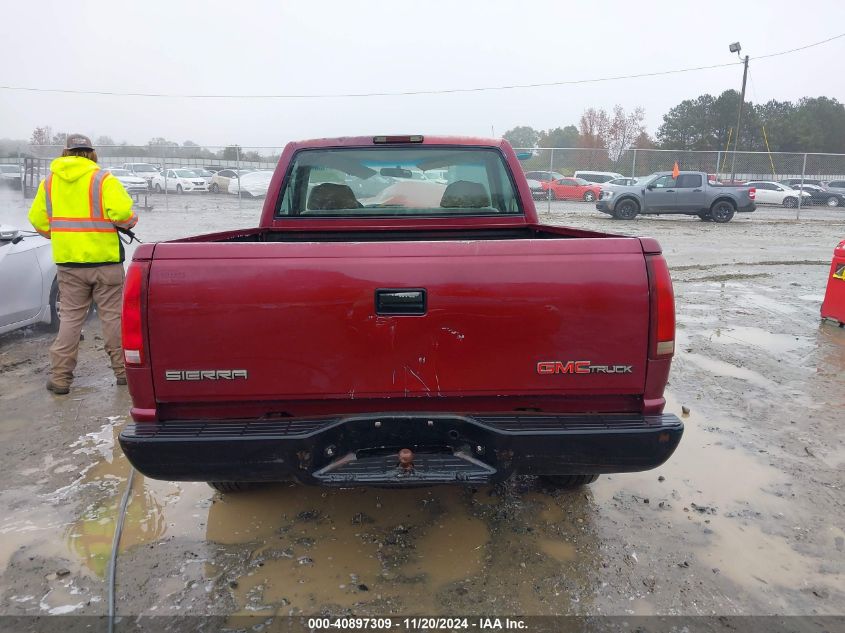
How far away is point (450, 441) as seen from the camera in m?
2.57

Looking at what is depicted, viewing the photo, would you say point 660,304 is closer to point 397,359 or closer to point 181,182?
point 397,359

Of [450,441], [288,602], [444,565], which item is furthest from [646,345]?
[288,602]

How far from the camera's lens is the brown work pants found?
502cm

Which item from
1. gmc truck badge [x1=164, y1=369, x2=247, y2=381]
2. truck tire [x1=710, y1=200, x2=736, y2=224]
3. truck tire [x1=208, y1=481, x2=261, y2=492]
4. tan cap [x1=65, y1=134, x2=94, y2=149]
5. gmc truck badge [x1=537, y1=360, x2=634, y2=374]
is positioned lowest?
truck tire [x1=208, y1=481, x2=261, y2=492]

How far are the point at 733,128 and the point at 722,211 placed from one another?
Result: 4220 centimetres

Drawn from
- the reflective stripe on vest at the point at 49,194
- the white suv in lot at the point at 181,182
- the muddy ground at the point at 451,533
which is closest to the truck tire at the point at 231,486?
the muddy ground at the point at 451,533

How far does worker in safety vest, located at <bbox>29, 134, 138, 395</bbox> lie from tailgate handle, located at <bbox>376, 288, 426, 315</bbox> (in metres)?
3.40

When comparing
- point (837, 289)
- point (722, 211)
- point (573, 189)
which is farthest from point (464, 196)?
point (573, 189)

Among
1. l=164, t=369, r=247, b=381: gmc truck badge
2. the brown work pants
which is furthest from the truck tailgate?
the brown work pants

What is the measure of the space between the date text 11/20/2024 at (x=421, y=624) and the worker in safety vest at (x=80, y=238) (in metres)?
3.31

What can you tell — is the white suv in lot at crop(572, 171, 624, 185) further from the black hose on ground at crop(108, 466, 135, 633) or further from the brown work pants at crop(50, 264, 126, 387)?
the black hose on ground at crop(108, 466, 135, 633)

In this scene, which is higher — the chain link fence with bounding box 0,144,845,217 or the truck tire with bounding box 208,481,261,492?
the chain link fence with bounding box 0,144,845,217

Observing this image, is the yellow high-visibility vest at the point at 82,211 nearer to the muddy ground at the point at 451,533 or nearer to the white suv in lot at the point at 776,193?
the muddy ground at the point at 451,533

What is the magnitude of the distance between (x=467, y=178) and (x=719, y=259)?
970cm
